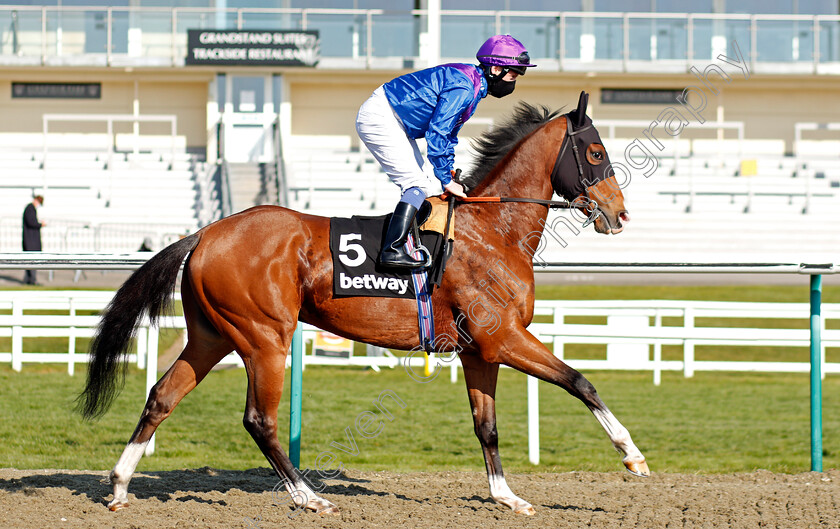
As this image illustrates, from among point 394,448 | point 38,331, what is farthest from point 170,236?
point 394,448

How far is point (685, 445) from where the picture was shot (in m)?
6.47

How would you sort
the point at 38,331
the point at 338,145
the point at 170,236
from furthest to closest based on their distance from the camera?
the point at 338,145 < the point at 170,236 < the point at 38,331

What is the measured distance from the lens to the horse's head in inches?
168

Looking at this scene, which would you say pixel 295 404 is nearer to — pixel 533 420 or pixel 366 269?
pixel 366 269

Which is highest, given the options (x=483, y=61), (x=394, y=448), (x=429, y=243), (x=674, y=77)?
(x=674, y=77)

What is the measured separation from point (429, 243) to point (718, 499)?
1.73 metres

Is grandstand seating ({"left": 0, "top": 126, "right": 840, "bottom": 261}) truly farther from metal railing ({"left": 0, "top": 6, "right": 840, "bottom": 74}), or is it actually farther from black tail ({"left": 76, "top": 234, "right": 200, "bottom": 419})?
black tail ({"left": 76, "top": 234, "right": 200, "bottom": 419})

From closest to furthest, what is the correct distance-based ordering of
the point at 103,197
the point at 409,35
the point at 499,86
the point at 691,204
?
the point at 499,86 < the point at 103,197 < the point at 691,204 < the point at 409,35

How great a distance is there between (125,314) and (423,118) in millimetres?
1633

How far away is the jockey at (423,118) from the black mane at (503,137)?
0.60 ft

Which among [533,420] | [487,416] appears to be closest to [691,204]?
[533,420]

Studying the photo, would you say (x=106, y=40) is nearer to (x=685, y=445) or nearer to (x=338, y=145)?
(x=338, y=145)

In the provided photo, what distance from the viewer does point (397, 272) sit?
416 centimetres

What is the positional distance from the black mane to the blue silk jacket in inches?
10.6
